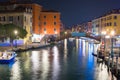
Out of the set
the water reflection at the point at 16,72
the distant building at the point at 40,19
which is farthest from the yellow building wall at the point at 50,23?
the water reflection at the point at 16,72

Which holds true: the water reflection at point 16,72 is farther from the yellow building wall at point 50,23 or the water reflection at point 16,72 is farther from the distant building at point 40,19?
the yellow building wall at point 50,23

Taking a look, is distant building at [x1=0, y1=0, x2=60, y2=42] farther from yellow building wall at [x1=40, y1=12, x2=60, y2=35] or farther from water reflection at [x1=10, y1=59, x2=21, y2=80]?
water reflection at [x1=10, y1=59, x2=21, y2=80]

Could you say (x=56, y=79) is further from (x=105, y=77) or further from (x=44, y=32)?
(x=44, y=32)

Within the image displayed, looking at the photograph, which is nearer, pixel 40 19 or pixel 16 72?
pixel 16 72

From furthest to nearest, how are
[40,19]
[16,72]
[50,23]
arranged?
[50,23] → [40,19] → [16,72]

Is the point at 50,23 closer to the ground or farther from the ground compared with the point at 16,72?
farther from the ground

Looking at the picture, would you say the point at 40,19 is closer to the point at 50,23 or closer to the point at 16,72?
the point at 50,23

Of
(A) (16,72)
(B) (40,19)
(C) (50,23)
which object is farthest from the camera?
(C) (50,23)

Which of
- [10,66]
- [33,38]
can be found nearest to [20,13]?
[33,38]

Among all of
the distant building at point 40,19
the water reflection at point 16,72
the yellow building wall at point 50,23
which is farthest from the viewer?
the yellow building wall at point 50,23

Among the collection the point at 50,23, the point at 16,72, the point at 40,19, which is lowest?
the point at 16,72

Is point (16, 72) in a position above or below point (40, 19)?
below

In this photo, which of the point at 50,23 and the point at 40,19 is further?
the point at 50,23

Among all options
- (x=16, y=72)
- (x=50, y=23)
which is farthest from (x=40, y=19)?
(x=16, y=72)
